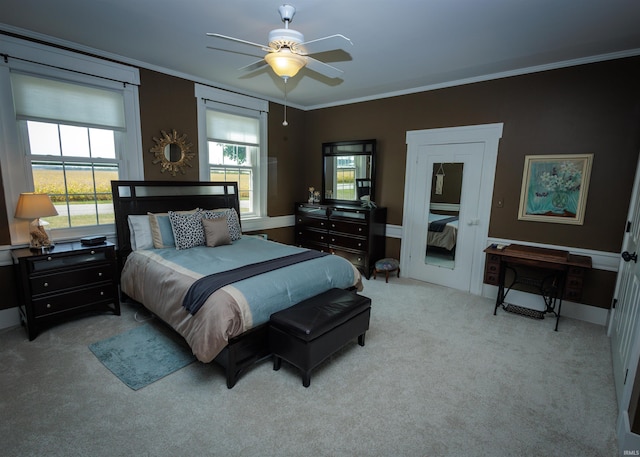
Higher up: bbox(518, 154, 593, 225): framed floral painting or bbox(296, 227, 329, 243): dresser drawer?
bbox(518, 154, 593, 225): framed floral painting

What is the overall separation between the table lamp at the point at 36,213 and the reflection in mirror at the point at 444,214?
14.6 feet

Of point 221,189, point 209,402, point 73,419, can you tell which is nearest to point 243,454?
point 209,402

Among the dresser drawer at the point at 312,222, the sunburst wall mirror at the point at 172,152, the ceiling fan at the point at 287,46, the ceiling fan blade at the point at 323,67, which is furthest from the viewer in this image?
the dresser drawer at the point at 312,222

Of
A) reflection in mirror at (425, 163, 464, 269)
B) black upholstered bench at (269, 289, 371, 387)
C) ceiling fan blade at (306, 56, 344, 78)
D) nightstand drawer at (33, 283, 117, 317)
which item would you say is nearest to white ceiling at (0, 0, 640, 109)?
ceiling fan blade at (306, 56, 344, 78)

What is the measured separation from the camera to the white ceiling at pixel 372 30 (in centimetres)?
233

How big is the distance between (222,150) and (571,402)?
4.73m

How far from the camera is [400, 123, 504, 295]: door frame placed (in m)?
3.90

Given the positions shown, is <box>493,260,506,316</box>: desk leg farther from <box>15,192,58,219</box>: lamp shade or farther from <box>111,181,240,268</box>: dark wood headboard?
<box>15,192,58,219</box>: lamp shade

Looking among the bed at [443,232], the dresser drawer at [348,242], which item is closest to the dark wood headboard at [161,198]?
the dresser drawer at [348,242]

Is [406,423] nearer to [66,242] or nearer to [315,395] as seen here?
[315,395]

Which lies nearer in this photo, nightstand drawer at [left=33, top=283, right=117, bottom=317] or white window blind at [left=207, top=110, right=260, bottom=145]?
nightstand drawer at [left=33, top=283, right=117, bottom=317]

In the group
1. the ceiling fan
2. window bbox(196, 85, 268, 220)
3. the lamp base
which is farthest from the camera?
window bbox(196, 85, 268, 220)

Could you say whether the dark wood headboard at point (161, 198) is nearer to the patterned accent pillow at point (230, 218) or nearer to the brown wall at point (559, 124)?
the patterned accent pillow at point (230, 218)

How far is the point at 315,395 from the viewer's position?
220cm
